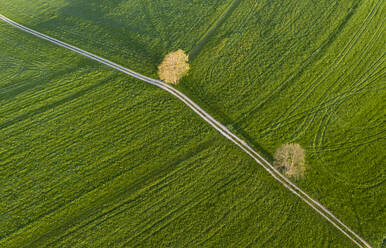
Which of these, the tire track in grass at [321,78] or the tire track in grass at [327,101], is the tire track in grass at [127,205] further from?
the tire track in grass at [327,101]

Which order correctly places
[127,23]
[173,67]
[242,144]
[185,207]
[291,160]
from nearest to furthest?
1. [185,207]
2. [291,160]
3. [242,144]
4. [173,67]
5. [127,23]

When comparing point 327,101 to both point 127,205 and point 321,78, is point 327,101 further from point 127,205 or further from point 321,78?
point 127,205

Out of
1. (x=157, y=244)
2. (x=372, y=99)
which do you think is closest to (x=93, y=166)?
(x=157, y=244)

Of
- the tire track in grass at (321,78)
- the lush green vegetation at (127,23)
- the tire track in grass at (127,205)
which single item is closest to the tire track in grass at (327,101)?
the tire track in grass at (321,78)

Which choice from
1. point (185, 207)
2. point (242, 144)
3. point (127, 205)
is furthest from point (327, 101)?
point (127, 205)

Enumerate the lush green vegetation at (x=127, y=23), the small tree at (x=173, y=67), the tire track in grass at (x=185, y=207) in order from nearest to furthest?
the tire track in grass at (x=185, y=207) < the small tree at (x=173, y=67) < the lush green vegetation at (x=127, y=23)

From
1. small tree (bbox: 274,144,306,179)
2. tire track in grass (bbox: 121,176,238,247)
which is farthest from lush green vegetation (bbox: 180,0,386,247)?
tire track in grass (bbox: 121,176,238,247)
